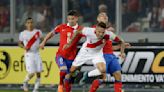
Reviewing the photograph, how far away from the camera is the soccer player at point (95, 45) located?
13.7 m

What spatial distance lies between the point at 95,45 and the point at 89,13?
6.98 m

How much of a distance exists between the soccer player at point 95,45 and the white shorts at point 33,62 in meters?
3.94

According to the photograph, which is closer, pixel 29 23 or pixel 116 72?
pixel 116 72

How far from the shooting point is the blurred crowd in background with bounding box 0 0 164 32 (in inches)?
800

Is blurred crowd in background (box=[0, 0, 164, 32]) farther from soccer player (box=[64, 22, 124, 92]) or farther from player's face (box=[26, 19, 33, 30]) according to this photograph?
soccer player (box=[64, 22, 124, 92])

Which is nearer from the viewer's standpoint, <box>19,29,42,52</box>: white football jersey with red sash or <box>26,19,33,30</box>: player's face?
<box>26,19,33,30</box>: player's face

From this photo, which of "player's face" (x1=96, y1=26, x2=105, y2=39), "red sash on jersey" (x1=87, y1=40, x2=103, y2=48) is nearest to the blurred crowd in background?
"red sash on jersey" (x1=87, y1=40, x2=103, y2=48)

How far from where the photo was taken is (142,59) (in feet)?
60.8

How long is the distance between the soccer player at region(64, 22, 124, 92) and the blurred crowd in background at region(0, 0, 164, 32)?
5.54 meters

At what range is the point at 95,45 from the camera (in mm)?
14008

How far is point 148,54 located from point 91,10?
3.14m

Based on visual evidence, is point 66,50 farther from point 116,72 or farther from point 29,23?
point 29,23

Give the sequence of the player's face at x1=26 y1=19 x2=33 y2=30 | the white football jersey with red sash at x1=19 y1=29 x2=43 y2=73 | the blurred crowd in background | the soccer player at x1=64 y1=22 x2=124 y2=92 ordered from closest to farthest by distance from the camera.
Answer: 1. the soccer player at x1=64 y1=22 x2=124 y2=92
2. the player's face at x1=26 y1=19 x2=33 y2=30
3. the white football jersey with red sash at x1=19 y1=29 x2=43 y2=73
4. the blurred crowd in background

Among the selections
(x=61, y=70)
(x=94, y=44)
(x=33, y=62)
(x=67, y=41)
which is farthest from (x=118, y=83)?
(x=33, y=62)
